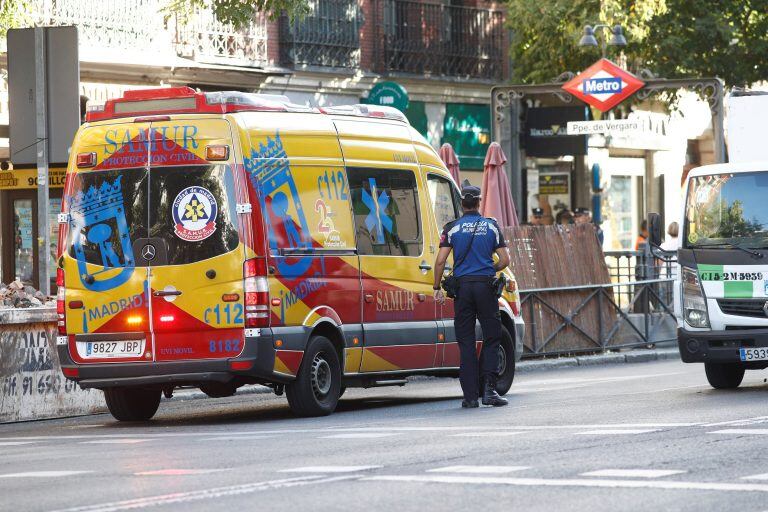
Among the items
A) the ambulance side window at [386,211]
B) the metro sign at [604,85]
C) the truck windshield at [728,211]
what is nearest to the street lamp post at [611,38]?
the metro sign at [604,85]

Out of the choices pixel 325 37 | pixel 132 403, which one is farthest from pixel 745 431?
pixel 325 37

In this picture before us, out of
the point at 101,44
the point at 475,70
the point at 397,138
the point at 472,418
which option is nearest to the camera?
the point at 472,418

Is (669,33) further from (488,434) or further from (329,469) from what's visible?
(329,469)

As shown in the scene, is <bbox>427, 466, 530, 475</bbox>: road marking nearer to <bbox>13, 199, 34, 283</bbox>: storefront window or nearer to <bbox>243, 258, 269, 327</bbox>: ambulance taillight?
<bbox>243, 258, 269, 327</bbox>: ambulance taillight

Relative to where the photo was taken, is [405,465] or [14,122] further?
[14,122]

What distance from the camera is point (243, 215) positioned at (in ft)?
45.9

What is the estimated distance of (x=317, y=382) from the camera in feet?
48.3

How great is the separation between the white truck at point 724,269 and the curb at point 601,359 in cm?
611

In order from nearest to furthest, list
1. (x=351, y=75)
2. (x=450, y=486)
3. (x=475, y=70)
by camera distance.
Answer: (x=450, y=486) < (x=351, y=75) < (x=475, y=70)

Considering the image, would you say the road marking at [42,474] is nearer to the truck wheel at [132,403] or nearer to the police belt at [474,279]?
the truck wheel at [132,403]

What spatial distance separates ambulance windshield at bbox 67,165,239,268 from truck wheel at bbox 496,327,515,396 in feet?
12.2

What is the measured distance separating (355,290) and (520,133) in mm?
21827

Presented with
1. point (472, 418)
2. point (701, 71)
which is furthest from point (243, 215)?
point (701, 71)

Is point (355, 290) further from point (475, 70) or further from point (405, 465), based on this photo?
point (475, 70)
